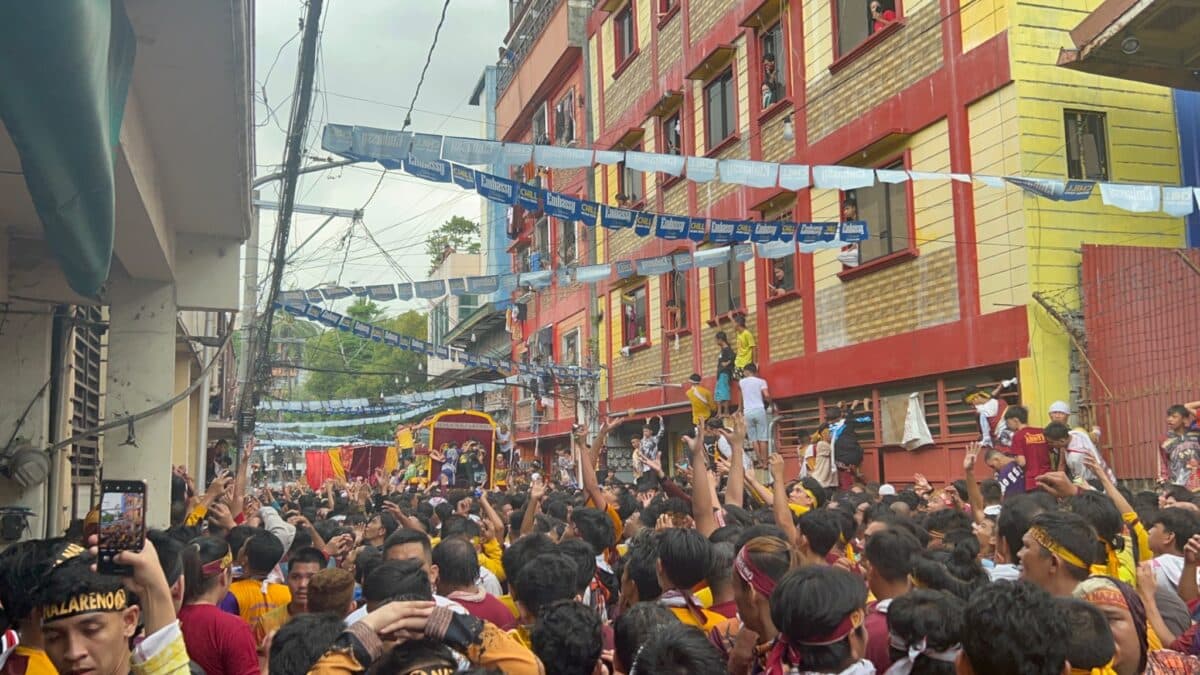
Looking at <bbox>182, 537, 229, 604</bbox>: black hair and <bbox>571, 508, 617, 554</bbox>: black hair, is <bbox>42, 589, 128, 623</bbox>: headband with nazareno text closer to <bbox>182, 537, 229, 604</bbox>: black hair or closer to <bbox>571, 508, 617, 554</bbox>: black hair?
<bbox>182, 537, 229, 604</bbox>: black hair

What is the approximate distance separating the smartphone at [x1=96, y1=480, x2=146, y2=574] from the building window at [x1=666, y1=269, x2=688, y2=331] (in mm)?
18268

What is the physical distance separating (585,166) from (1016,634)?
8.84 m

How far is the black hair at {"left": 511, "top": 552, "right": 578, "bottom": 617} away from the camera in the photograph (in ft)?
14.3

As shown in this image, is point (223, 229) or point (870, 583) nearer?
point (870, 583)

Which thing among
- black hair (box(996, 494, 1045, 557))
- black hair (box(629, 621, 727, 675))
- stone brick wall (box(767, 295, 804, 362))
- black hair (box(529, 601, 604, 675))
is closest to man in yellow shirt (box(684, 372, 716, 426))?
stone brick wall (box(767, 295, 804, 362))

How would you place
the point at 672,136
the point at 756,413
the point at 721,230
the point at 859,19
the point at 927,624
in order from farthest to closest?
1. the point at 672,136
2. the point at 756,413
3. the point at 859,19
4. the point at 721,230
5. the point at 927,624

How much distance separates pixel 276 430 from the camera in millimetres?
46812

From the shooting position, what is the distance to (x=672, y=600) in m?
4.60

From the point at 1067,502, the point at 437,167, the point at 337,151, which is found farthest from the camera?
the point at 437,167

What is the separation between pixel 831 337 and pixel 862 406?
129 cm

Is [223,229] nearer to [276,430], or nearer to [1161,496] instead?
[1161,496]

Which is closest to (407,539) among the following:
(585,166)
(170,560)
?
(170,560)

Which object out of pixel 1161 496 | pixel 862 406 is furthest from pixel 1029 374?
pixel 1161 496

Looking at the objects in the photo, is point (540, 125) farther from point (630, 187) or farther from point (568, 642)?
point (568, 642)
